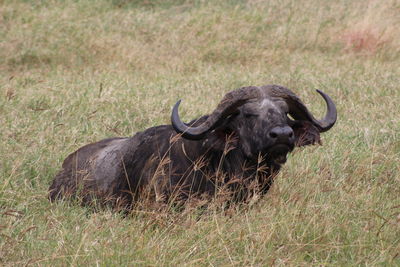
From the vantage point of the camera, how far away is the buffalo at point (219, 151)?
16.7ft

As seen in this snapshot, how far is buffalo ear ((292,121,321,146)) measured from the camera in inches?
215

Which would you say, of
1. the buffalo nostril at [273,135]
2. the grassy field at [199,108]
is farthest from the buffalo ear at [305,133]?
the buffalo nostril at [273,135]

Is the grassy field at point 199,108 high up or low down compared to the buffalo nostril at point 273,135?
down

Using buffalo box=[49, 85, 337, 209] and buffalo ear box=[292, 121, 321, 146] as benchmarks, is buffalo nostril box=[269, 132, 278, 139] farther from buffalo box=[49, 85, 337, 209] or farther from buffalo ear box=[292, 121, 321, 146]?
buffalo ear box=[292, 121, 321, 146]

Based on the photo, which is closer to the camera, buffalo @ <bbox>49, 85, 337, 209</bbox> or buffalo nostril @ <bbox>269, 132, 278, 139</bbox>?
buffalo nostril @ <bbox>269, 132, 278, 139</bbox>

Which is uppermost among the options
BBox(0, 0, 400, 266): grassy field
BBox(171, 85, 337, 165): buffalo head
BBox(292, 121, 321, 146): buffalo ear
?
BBox(171, 85, 337, 165): buffalo head

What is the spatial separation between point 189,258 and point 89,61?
332 inches

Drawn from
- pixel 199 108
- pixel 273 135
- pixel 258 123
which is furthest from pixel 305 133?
pixel 199 108

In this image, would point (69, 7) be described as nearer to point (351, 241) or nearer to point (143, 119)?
point (143, 119)

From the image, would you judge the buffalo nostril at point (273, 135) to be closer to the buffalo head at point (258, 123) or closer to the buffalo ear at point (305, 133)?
the buffalo head at point (258, 123)

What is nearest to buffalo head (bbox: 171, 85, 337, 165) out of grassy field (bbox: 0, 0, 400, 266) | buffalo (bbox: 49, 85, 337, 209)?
buffalo (bbox: 49, 85, 337, 209)

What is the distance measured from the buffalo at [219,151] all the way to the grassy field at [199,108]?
0.25m

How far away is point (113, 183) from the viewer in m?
5.99

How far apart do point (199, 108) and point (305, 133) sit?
9.71 feet
